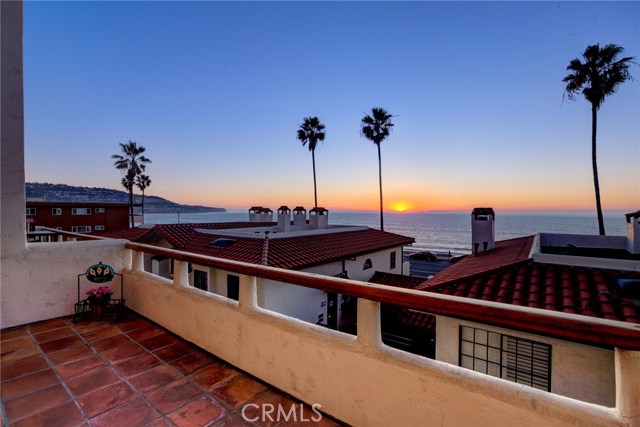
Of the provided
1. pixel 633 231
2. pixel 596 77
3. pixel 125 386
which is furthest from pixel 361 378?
pixel 596 77

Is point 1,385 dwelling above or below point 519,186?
below

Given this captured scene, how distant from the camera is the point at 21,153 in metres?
3.71

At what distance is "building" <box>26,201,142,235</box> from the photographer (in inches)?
1147

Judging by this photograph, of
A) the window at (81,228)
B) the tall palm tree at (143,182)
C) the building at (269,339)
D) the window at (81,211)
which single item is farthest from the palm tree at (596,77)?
the tall palm tree at (143,182)

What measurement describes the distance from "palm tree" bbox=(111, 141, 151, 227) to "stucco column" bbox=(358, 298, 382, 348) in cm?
4643

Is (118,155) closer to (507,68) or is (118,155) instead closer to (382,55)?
(382,55)

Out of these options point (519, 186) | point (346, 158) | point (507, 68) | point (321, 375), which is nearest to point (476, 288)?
point (321, 375)

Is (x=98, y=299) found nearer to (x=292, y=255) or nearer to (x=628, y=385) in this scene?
(x=628, y=385)

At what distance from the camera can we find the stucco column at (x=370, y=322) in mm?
1803

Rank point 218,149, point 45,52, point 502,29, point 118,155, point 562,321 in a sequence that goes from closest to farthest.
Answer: point 562,321 < point 45,52 < point 502,29 < point 218,149 < point 118,155

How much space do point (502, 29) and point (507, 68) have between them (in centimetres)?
354

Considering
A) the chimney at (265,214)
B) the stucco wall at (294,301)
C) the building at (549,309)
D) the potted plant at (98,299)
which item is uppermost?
the chimney at (265,214)

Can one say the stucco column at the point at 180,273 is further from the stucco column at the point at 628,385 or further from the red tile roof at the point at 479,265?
the red tile roof at the point at 479,265

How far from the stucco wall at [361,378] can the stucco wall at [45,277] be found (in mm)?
2364
